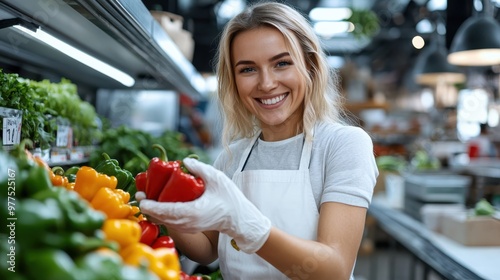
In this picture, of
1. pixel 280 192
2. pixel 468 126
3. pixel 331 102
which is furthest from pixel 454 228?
pixel 468 126

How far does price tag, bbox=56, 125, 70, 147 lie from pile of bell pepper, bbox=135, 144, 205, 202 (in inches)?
53.3

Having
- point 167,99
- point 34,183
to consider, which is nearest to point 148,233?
point 34,183

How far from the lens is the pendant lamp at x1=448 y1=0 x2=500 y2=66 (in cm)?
462

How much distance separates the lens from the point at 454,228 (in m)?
3.56

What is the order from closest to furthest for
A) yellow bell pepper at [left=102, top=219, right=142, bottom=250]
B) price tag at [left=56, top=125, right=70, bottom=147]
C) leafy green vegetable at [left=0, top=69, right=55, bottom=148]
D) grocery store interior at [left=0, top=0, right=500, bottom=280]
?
1. yellow bell pepper at [left=102, top=219, right=142, bottom=250]
2. leafy green vegetable at [left=0, top=69, right=55, bottom=148]
3. grocery store interior at [left=0, top=0, right=500, bottom=280]
4. price tag at [left=56, top=125, right=70, bottom=147]

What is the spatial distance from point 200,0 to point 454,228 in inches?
253

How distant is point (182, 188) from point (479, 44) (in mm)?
4088

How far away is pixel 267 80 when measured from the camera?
185cm

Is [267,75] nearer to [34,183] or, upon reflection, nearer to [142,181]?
[142,181]

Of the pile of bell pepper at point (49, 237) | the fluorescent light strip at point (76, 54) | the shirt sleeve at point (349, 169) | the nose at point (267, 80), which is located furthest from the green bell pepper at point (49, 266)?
the fluorescent light strip at point (76, 54)

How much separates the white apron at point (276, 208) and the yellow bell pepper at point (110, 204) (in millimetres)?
536

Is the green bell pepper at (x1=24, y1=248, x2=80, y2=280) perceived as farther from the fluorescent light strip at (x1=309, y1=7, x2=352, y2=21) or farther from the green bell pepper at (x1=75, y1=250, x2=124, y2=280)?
the fluorescent light strip at (x1=309, y1=7, x2=352, y2=21)

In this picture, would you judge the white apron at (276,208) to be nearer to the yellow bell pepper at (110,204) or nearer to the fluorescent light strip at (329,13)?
the yellow bell pepper at (110,204)

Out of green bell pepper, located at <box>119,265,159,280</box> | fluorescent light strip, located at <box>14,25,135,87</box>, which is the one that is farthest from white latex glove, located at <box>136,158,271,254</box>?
fluorescent light strip, located at <box>14,25,135,87</box>
